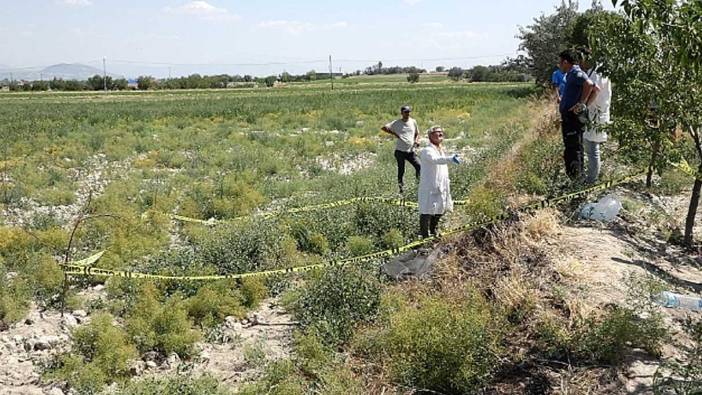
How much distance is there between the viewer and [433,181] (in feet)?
23.6

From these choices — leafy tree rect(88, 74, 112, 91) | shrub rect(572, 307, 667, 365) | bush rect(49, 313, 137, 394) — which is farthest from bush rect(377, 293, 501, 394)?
leafy tree rect(88, 74, 112, 91)

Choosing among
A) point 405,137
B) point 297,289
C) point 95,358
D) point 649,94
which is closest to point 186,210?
point 405,137

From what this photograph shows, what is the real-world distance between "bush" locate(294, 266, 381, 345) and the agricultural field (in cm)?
2

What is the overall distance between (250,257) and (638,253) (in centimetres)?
457

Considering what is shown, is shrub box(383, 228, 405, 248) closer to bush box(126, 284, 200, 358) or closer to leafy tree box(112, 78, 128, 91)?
bush box(126, 284, 200, 358)

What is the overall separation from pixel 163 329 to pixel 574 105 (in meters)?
5.44

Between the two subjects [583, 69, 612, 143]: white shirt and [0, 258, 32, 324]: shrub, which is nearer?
[0, 258, 32, 324]: shrub

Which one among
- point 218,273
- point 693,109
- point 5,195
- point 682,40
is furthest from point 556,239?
point 5,195

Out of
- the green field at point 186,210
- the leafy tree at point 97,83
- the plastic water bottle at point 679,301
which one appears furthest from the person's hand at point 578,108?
the leafy tree at point 97,83

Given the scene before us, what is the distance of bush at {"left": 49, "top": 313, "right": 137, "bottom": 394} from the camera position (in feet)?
16.3

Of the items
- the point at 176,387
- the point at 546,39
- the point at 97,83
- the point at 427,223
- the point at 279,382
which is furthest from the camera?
the point at 97,83

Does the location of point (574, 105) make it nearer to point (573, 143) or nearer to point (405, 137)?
point (573, 143)

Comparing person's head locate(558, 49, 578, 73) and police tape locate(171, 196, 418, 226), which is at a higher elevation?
person's head locate(558, 49, 578, 73)

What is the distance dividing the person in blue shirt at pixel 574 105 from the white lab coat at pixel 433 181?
1.65 meters
